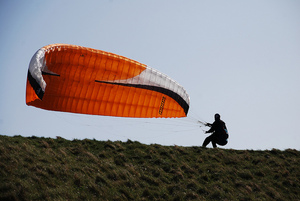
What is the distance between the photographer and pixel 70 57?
19.5 meters

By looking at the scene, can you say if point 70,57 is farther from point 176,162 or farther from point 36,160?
point 176,162

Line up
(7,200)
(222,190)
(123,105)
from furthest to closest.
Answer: (123,105)
(222,190)
(7,200)

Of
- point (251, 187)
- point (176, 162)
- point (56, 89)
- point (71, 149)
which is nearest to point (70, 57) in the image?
point (56, 89)

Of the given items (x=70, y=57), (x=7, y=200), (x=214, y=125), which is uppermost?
(x=70, y=57)

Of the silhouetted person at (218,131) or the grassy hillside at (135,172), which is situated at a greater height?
the silhouetted person at (218,131)

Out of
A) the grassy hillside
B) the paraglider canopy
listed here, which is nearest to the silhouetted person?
the grassy hillside

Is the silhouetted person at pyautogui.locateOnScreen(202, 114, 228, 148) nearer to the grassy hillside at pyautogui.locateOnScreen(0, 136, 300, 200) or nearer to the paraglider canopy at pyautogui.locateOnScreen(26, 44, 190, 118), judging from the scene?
the grassy hillside at pyautogui.locateOnScreen(0, 136, 300, 200)

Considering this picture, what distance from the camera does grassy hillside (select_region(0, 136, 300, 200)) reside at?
50.4 feet

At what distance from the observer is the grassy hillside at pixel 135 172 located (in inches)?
605

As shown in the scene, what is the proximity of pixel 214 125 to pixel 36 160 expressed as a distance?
10.0m

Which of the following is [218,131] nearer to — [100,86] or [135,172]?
[135,172]

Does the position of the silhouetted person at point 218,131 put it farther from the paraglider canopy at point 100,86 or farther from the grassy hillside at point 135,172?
the paraglider canopy at point 100,86

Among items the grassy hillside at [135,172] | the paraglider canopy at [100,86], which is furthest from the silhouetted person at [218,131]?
the paraglider canopy at [100,86]

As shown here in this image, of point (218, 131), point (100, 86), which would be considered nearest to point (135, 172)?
point (100, 86)
